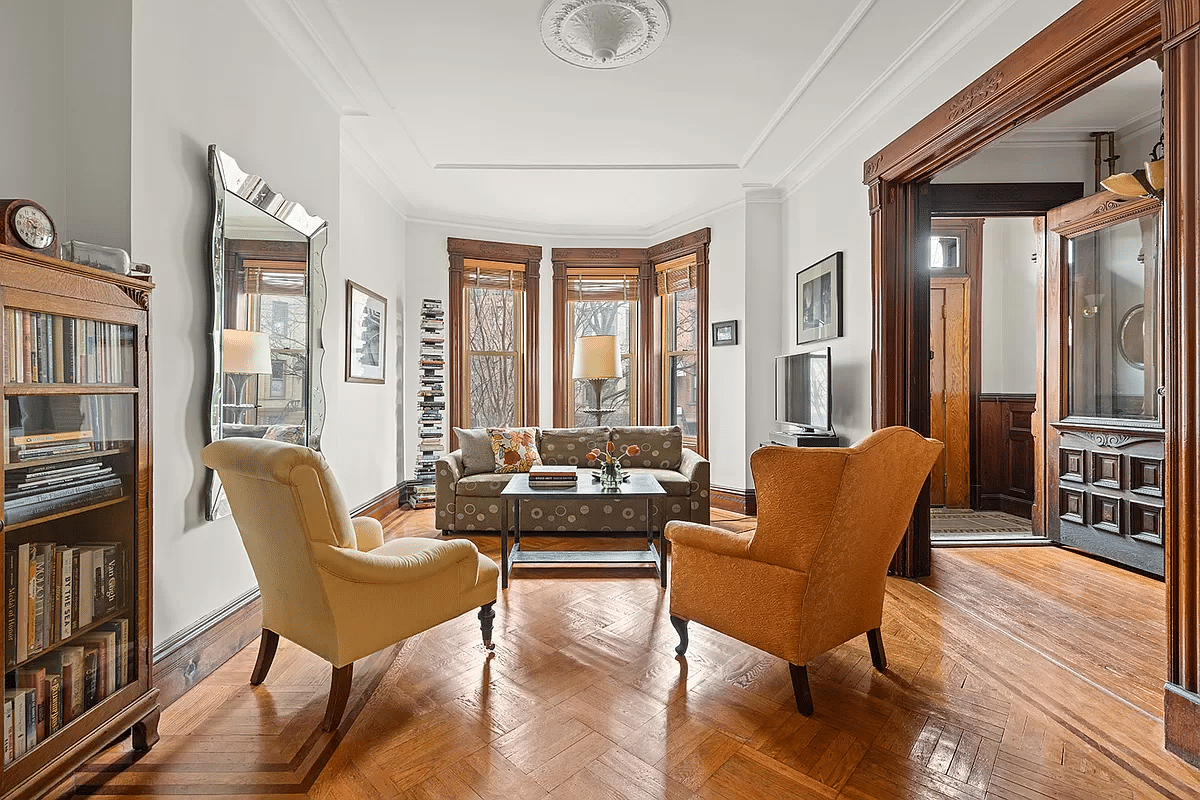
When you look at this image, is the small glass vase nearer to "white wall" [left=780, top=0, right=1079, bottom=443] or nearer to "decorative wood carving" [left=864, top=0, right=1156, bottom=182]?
"white wall" [left=780, top=0, right=1079, bottom=443]

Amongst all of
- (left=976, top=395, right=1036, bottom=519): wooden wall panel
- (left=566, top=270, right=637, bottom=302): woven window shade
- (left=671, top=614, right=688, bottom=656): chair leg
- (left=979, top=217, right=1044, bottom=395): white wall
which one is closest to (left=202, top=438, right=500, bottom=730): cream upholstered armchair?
(left=671, top=614, right=688, bottom=656): chair leg

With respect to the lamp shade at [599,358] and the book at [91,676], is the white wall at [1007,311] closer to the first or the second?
the lamp shade at [599,358]

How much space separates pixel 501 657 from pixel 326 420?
1.75m

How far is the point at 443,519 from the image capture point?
189 inches

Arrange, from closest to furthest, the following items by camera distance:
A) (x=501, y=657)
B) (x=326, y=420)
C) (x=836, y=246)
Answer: (x=501, y=657), (x=326, y=420), (x=836, y=246)

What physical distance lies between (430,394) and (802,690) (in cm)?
464

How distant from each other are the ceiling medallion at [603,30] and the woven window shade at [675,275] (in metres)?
3.14

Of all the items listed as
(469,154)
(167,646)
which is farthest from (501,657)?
(469,154)

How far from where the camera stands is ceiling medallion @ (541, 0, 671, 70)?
2.89 meters

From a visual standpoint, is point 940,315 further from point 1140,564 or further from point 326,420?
point 326,420

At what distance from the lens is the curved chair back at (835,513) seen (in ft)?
6.90

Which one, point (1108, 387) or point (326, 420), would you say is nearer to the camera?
point (326, 420)

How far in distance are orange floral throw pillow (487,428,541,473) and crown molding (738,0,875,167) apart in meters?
2.76

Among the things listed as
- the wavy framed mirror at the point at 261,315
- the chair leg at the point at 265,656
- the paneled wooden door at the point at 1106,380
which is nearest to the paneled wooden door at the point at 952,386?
the paneled wooden door at the point at 1106,380
